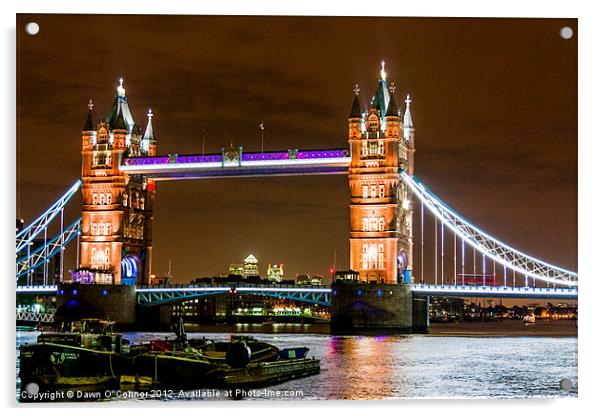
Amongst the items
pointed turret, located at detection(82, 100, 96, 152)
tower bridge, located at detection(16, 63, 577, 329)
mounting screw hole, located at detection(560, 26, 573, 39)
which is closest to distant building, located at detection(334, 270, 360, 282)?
tower bridge, located at detection(16, 63, 577, 329)

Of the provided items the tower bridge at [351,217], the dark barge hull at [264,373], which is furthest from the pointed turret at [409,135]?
the dark barge hull at [264,373]

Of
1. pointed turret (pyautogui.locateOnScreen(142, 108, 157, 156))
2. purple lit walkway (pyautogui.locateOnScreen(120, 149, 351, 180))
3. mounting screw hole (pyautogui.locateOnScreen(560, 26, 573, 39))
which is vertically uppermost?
pointed turret (pyautogui.locateOnScreen(142, 108, 157, 156))

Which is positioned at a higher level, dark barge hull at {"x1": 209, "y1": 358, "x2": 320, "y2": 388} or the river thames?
dark barge hull at {"x1": 209, "y1": 358, "x2": 320, "y2": 388}

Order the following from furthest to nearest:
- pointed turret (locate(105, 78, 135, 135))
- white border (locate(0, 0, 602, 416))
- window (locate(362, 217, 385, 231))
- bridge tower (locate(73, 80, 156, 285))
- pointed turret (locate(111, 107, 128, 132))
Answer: pointed turret (locate(105, 78, 135, 135)), pointed turret (locate(111, 107, 128, 132)), bridge tower (locate(73, 80, 156, 285)), window (locate(362, 217, 385, 231)), white border (locate(0, 0, 602, 416))

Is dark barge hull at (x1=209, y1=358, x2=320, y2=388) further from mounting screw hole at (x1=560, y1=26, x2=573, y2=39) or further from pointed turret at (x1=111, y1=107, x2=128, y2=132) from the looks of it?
pointed turret at (x1=111, y1=107, x2=128, y2=132)

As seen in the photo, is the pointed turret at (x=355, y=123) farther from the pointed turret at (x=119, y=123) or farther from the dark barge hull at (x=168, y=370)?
the dark barge hull at (x=168, y=370)

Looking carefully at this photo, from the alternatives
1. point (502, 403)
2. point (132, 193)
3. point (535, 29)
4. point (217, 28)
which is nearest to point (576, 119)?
point (535, 29)
